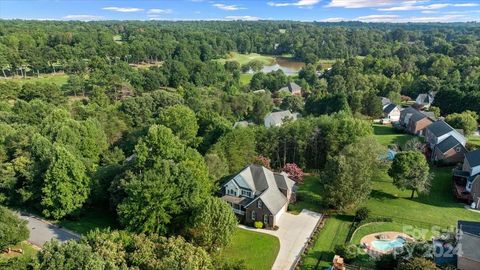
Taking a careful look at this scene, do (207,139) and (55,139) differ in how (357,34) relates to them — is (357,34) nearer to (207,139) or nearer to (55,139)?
(207,139)

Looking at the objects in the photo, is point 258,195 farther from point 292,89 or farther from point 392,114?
point 292,89

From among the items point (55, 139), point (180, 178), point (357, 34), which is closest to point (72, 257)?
point (180, 178)

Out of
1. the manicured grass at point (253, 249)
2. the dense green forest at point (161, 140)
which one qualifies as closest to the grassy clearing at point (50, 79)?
the dense green forest at point (161, 140)

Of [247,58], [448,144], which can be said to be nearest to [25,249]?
[448,144]

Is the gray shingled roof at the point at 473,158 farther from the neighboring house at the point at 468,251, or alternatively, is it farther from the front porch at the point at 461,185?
the neighboring house at the point at 468,251

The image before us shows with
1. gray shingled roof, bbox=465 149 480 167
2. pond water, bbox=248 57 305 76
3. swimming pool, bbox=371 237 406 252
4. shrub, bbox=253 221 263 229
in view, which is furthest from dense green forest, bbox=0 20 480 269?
pond water, bbox=248 57 305 76

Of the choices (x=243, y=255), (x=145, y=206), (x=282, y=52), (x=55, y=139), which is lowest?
(x=243, y=255)
